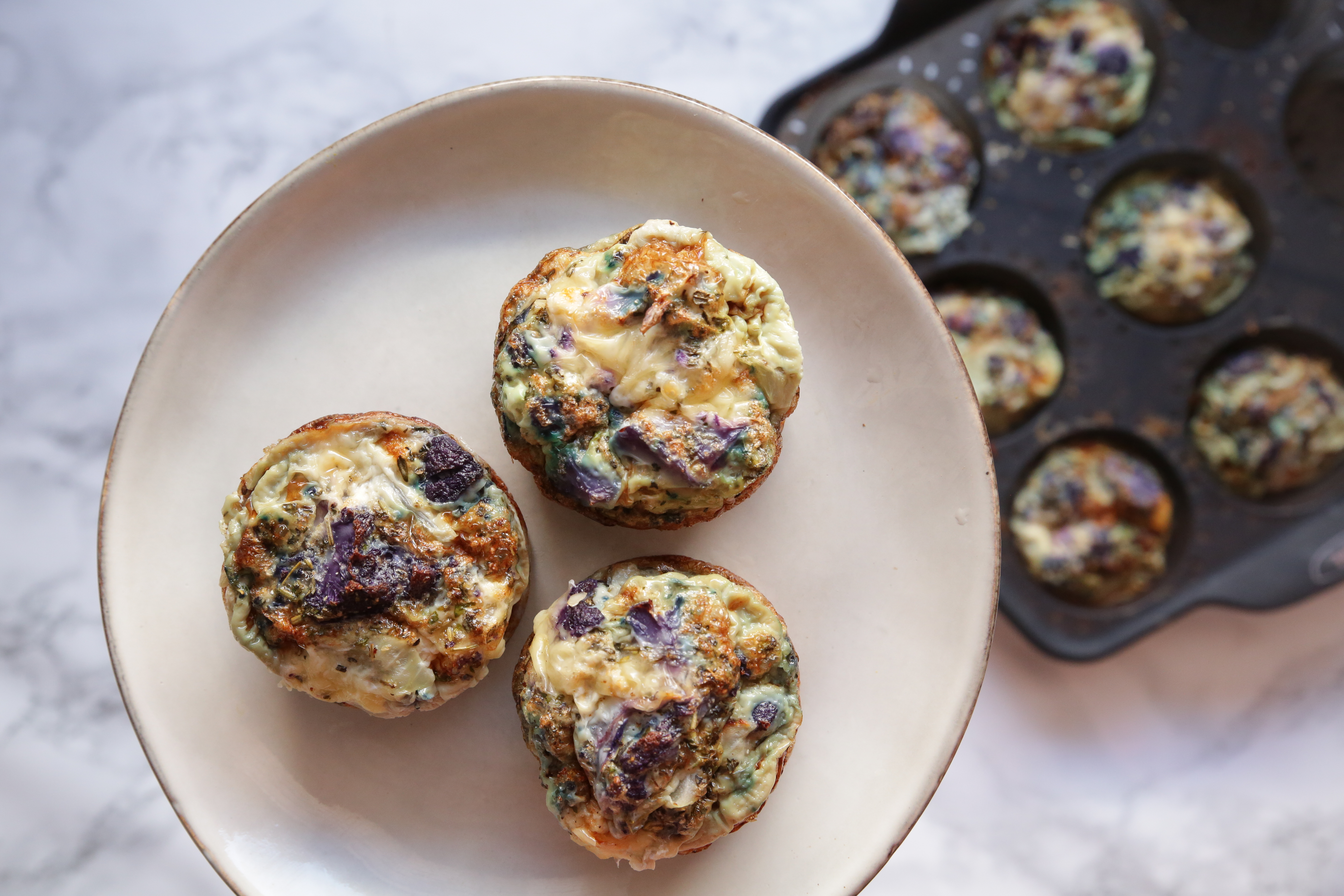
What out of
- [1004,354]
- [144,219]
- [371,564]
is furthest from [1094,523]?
[144,219]

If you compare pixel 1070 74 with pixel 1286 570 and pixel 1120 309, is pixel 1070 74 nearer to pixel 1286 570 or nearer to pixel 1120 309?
pixel 1120 309

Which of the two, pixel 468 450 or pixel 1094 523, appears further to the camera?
pixel 1094 523

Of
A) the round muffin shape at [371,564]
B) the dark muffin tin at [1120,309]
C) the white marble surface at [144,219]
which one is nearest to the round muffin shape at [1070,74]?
the dark muffin tin at [1120,309]

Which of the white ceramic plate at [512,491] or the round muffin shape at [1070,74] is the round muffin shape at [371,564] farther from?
the round muffin shape at [1070,74]

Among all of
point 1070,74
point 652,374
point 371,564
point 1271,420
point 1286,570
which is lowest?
point 1286,570

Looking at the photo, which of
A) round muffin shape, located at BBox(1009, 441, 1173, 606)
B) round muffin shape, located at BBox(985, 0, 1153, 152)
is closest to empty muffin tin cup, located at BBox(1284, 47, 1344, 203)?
round muffin shape, located at BBox(985, 0, 1153, 152)

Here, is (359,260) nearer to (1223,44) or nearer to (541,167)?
(541,167)

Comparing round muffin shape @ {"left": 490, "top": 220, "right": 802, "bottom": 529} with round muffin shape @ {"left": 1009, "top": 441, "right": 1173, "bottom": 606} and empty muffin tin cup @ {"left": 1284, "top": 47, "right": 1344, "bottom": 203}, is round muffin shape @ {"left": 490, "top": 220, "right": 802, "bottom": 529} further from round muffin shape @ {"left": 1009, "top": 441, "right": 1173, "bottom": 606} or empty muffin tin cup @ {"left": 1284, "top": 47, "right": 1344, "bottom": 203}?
empty muffin tin cup @ {"left": 1284, "top": 47, "right": 1344, "bottom": 203}

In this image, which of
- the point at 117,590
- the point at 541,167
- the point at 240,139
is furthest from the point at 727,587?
the point at 240,139
